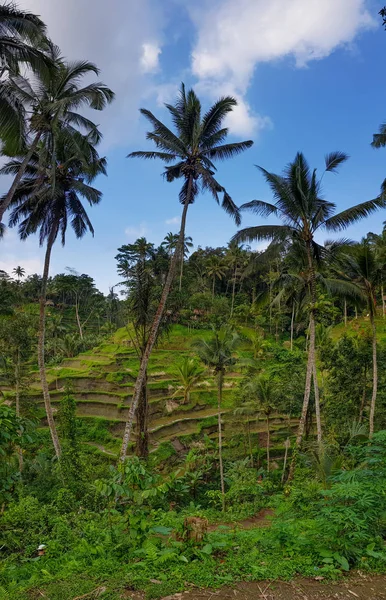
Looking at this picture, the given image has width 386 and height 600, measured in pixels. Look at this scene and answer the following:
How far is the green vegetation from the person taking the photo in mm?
3766

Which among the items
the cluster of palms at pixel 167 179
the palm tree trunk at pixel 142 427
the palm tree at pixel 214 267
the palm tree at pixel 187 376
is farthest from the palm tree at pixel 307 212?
the palm tree at pixel 214 267

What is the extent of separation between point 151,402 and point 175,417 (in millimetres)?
1937

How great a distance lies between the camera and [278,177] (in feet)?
43.1

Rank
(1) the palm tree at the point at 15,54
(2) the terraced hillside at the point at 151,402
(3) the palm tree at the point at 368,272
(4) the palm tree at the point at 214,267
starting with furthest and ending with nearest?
(4) the palm tree at the point at 214,267 < (2) the terraced hillside at the point at 151,402 < (3) the palm tree at the point at 368,272 < (1) the palm tree at the point at 15,54

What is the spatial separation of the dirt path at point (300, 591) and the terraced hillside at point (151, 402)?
51.7 ft

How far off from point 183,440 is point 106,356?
13943 mm

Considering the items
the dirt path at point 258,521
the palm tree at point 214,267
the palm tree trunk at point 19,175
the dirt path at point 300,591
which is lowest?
the dirt path at point 258,521

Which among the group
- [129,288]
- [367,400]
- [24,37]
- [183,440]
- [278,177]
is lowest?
[183,440]

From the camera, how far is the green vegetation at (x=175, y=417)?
3.77 meters

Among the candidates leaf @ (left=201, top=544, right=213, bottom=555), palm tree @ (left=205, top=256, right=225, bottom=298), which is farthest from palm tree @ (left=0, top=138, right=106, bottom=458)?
palm tree @ (left=205, top=256, right=225, bottom=298)

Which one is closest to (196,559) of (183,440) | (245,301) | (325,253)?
(325,253)

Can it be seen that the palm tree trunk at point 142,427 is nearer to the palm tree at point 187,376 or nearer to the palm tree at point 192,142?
the palm tree at point 192,142

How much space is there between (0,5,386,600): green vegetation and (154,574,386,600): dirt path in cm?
12

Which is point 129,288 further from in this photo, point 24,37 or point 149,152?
point 24,37
